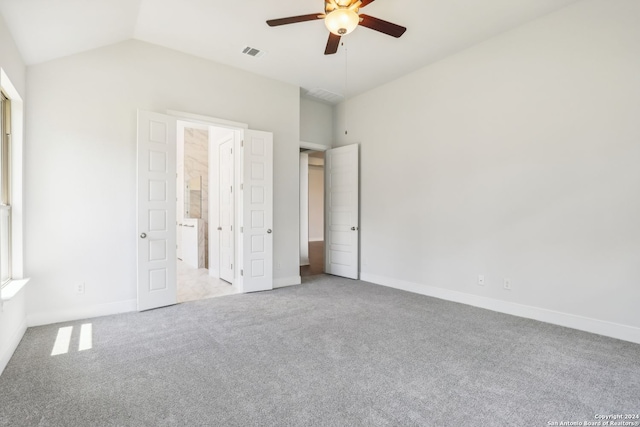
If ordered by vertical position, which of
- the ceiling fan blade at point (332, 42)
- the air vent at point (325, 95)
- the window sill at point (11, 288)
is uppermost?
the air vent at point (325, 95)

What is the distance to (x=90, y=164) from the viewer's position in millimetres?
3613

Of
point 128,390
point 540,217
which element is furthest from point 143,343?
point 540,217

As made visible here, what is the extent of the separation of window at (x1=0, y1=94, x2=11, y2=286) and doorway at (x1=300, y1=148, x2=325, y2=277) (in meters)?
4.13

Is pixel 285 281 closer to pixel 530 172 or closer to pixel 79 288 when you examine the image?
pixel 79 288

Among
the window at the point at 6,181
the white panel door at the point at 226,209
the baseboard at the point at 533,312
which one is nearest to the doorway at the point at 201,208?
the white panel door at the point at 226,209

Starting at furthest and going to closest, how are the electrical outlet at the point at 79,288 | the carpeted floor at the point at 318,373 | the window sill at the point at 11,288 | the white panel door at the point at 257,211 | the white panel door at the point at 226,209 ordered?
the white panel door at the point at 226,209 → the white panel door at the point at 257,211 → the electrical outlet at the point at 79,288 → the window sill at the point at 11,288 → the carpeted floor at the point at 318,373

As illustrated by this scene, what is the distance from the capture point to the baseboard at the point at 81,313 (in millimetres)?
3338

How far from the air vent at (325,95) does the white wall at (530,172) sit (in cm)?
115

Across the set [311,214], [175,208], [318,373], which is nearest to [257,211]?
[175,208]

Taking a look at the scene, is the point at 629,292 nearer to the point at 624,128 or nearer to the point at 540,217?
the point at 540,217

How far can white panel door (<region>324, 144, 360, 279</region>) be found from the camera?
18.6ft

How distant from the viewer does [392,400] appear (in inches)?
79.7

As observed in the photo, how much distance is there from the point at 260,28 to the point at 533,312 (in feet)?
14.8

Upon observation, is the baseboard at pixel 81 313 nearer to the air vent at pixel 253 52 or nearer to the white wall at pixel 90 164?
the white wall at pixel 90 164
